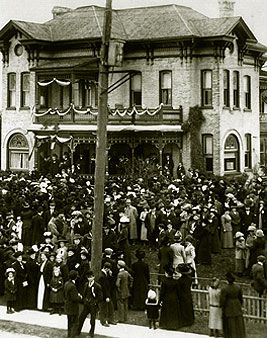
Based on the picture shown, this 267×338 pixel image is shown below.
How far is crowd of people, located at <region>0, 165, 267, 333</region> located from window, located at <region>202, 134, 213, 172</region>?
8405mm

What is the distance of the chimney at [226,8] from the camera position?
148ft

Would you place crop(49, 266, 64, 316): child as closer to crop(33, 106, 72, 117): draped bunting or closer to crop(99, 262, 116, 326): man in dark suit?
crop(99, 262, 116, 326): man in dark suit

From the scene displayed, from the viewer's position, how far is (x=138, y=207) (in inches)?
937

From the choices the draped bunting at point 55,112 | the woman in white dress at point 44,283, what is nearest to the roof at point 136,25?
the draped bunting at point 55,112

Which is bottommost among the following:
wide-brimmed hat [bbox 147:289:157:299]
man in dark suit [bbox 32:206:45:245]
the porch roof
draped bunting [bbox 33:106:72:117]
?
wide-brimmed hat [bbox 147:289:157:299]

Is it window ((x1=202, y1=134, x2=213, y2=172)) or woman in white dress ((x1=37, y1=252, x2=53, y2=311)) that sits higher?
window ((x1=202, y1=134, x2=213, y2=172))

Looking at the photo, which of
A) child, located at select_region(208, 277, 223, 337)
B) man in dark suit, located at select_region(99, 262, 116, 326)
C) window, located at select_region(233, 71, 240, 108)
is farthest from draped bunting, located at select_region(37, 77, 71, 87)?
child, located at select_region(208, 277, 223, 337)

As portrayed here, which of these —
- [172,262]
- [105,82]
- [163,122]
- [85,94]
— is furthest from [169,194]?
[85,94]

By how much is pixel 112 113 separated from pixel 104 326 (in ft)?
72.9

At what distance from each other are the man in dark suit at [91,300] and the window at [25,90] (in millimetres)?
28232

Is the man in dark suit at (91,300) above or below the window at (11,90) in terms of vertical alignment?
below

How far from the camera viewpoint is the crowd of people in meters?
16.8

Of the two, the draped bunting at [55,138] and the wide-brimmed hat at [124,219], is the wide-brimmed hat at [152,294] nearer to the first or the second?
the wide-brimmed hat at [124,219]

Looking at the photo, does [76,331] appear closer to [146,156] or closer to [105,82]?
[105,82]
